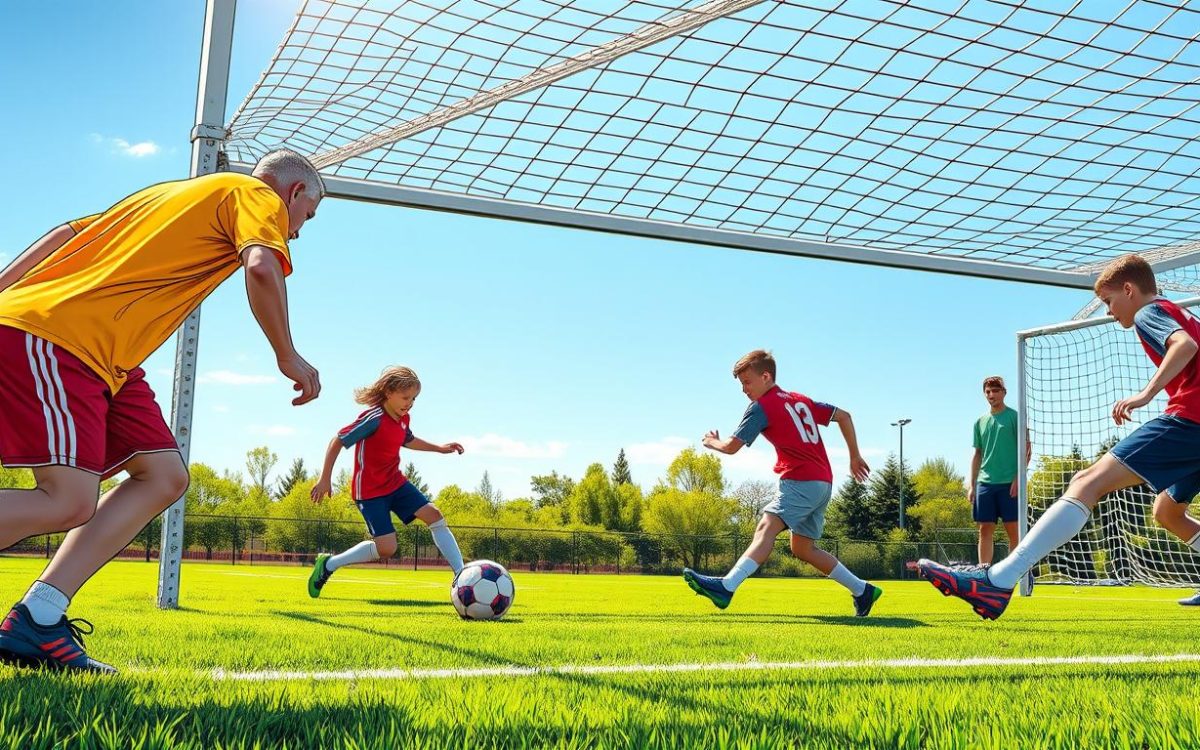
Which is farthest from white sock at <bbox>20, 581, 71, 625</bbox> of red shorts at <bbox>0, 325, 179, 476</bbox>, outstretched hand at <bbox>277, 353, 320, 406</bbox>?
outstretched hand at <bbox>277, 353, 320, 406</bbox>

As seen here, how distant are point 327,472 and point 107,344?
427 cm

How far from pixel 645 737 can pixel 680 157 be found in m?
5.89

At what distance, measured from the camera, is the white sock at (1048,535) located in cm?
387

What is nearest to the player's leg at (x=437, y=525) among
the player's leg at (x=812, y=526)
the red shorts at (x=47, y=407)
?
the player's leg at (x=812, y=526)

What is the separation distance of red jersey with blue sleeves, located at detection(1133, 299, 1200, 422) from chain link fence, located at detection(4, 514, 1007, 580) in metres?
21.8

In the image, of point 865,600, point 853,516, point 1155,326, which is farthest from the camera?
point 853,516

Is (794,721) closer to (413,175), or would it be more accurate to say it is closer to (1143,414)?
(413,175)

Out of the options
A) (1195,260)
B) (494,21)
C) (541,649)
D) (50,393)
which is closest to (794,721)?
(541,649)

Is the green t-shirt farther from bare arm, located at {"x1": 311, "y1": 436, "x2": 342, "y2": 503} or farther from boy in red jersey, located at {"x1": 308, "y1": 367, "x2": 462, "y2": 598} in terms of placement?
bare arm, located at {"x1": 311, "y1": 436, "x2": 342, "y2": 503}

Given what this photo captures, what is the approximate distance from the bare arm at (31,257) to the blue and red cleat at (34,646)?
1.03 m

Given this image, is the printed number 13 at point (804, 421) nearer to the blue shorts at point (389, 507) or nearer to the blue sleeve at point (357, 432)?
the blue shorts at point (389, 507)

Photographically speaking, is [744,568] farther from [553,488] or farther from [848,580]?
[553,488]

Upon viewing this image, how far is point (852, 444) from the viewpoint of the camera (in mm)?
6809

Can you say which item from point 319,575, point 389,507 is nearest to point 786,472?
point 389,507
